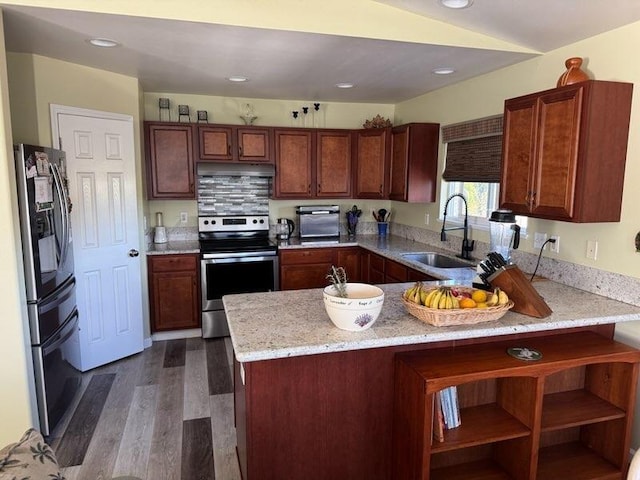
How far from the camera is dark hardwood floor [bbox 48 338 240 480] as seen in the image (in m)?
2.42

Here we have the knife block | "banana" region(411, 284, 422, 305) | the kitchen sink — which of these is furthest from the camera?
the kitchen sink

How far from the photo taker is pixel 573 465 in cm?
217

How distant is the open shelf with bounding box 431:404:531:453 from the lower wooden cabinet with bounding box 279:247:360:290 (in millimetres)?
2612

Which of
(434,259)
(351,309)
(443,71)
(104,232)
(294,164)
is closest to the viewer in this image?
(351,309)

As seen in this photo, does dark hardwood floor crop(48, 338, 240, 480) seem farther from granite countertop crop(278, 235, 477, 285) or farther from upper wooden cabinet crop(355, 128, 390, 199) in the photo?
upper wooden cabinet crop(355, 128, 390, 199)

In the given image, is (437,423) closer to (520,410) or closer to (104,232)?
(520,410)

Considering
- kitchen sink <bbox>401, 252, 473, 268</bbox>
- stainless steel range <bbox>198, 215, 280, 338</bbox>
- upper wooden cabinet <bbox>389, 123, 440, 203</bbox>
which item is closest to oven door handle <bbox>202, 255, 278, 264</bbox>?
stainless steel range <bbox>198, 215, 280, 338</bbox>

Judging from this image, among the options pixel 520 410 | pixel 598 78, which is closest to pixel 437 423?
pixel 520 410

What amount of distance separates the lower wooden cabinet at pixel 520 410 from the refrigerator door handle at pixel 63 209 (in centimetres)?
236

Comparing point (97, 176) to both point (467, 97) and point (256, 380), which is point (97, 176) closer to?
point (256, 380)

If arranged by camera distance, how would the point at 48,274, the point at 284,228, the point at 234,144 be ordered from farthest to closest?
the point at 284,228 → the point at 234,144 → the point at 48,274

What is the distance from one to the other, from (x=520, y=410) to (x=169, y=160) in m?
3.62

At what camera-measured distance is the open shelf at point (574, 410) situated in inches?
80.3

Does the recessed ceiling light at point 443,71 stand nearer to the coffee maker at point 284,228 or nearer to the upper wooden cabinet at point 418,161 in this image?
the upper wooden cabinet at point 418,161
